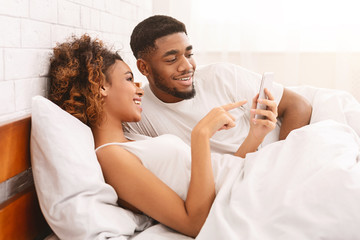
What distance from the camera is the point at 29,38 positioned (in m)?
1.13

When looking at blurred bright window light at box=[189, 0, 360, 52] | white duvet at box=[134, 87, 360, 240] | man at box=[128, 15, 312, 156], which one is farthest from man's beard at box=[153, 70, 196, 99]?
blurred bright window light at box=[189, 0, 360, 52]

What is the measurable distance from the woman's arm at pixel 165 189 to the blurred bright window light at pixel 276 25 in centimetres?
184

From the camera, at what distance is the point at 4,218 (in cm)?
90

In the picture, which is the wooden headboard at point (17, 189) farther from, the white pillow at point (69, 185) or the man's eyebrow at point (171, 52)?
the man's eyebrow at point (171, 52)

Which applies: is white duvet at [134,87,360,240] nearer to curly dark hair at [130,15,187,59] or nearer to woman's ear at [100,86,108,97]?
woman's ear at [100,86,108,97]

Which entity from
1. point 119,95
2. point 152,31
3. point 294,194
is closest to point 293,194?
point 294,194

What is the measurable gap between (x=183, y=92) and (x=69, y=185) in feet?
2.72

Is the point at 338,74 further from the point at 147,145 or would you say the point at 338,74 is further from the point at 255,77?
the point at 147,145

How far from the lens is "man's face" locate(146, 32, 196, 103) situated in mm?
1652

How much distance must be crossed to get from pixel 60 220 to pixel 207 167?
427 mm

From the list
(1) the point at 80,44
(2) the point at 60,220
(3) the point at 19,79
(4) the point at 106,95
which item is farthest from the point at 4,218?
(1) the point at 80,44

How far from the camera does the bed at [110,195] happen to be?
0.85m

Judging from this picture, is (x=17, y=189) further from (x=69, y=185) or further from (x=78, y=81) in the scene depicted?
(x=78, y=81)

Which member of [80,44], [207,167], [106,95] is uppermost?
[80,44]
